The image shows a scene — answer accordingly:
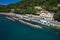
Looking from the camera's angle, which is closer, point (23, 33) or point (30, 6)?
point (23, 33)

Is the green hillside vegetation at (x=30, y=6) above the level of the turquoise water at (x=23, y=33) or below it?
above

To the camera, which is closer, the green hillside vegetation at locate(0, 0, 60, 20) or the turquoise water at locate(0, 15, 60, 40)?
the turquoise water at locate(0, 15, 60, 40)

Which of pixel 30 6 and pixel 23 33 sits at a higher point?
pixel 30 6

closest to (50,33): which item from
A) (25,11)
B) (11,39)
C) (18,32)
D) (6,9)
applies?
(18,32)

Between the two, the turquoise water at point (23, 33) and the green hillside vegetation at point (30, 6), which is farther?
A: the green hillside vegetation at point (30, 6)

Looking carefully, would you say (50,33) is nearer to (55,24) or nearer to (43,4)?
(55,24)
